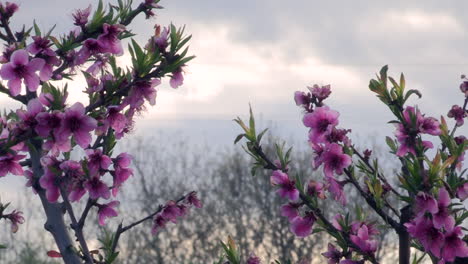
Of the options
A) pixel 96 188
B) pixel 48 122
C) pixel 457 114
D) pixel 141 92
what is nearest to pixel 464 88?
pixel 457 114

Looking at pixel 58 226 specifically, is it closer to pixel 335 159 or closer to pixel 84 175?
pixel 84 175

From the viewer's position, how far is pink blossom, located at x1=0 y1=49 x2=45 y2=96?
4279 mm

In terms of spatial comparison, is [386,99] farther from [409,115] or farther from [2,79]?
[2,79]

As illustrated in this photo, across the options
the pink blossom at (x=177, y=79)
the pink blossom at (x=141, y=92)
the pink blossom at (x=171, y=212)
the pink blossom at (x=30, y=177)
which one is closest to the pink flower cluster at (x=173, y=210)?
the pink blossom at (x=171, y=212)

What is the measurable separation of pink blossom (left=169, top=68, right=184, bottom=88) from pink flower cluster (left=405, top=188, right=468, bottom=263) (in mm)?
1557

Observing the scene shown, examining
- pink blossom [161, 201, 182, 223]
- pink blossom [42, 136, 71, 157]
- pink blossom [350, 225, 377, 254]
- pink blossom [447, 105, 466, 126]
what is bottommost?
pink blossom [350, 225, 377, 254]

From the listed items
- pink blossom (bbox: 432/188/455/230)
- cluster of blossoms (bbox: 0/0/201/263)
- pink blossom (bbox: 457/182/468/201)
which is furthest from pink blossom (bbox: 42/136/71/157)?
pink blossom (bbox: 457/182/468/201)

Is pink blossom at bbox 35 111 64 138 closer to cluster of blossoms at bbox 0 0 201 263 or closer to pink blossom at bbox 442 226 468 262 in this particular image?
cluster of blossoms at bbox 0 0 201 263

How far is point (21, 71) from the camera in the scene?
14.2 ft

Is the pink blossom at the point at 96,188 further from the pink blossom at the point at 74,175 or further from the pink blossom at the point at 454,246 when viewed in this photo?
the pink blossom at the point at 454,246

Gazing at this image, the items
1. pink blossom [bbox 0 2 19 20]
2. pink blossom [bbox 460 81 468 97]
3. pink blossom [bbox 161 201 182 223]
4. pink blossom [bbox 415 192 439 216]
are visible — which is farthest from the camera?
pink blossom [bbox 460 81 468 97]

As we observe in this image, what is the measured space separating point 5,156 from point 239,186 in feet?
63.2

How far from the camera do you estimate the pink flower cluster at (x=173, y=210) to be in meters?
5.20

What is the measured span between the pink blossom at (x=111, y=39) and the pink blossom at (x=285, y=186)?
3.89 ft
